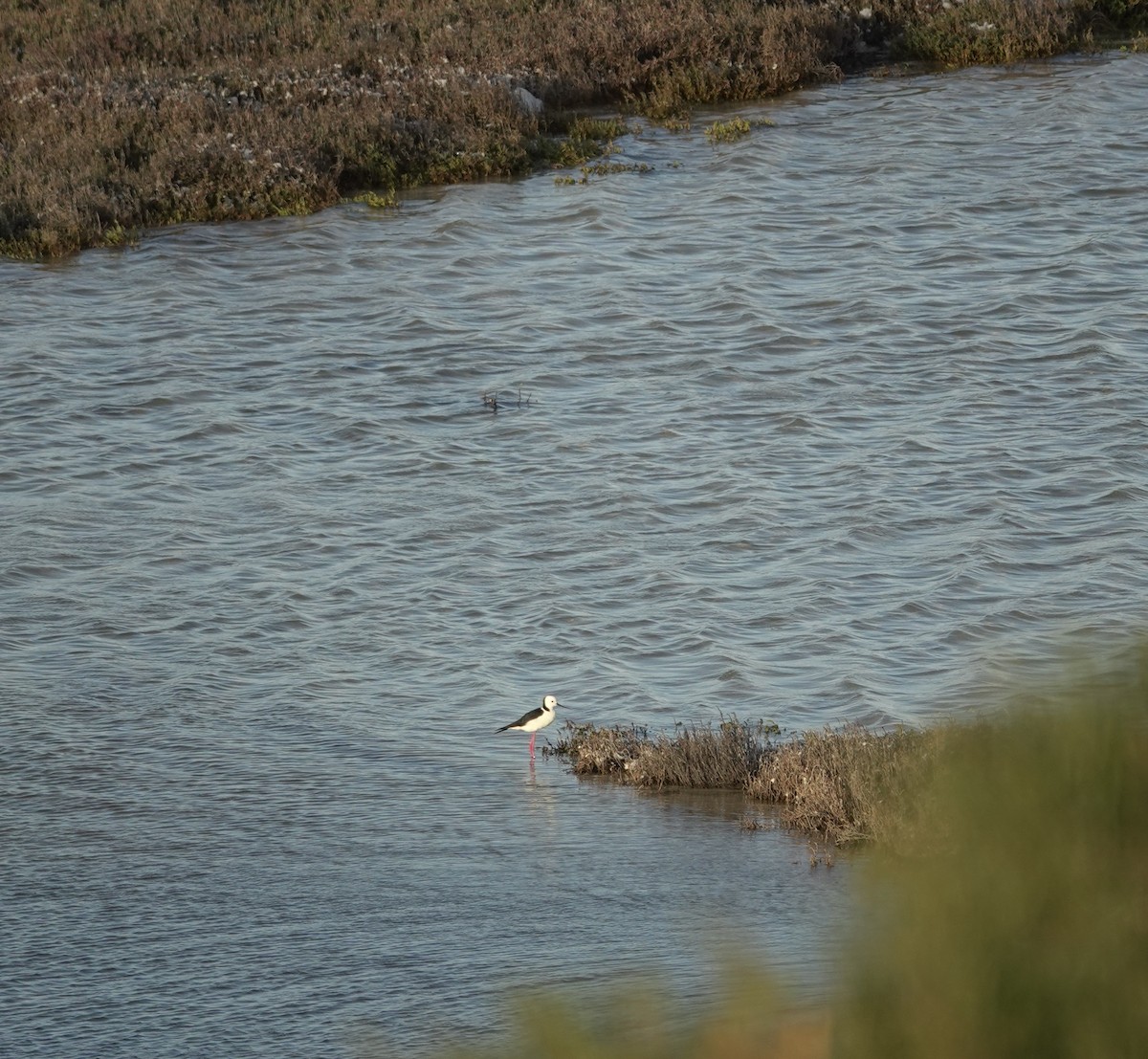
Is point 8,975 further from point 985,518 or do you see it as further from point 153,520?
point 985,518

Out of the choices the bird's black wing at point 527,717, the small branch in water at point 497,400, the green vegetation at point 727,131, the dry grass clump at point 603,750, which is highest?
the green vegetation at point 727,131

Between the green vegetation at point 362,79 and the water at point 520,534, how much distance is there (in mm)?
512

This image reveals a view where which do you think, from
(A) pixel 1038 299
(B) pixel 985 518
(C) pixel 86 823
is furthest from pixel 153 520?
(A) pixel 1038 299

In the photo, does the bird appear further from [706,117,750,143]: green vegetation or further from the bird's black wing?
[706,117,750,143]: green vegetation

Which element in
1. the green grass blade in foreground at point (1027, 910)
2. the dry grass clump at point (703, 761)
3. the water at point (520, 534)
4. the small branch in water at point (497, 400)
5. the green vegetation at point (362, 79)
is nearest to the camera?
the green grass blade in foreground at point (1027, 910)

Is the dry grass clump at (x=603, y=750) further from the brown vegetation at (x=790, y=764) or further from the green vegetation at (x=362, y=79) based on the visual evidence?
the green vegetation at (x=362, y=79)

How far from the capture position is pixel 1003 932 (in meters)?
2.19

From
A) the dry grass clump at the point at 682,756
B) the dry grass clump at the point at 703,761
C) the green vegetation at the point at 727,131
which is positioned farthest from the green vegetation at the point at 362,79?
the dry grass clump at the point at 703,761

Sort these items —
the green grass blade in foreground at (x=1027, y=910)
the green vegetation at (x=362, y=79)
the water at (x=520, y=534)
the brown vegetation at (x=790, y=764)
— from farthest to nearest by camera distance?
the green vegetation at (x=362, y=79) → the brown vegetation at (x=790, y=764) → the water at (x=520, y=534) → the green grass blade in foreground at (x=1027, y=910)

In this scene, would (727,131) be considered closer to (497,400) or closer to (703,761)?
(497,400)

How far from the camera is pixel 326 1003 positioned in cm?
622

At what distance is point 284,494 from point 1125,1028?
11.0m

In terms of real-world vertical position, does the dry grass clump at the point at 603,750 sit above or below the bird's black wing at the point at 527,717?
below

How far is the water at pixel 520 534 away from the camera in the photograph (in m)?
6.89
